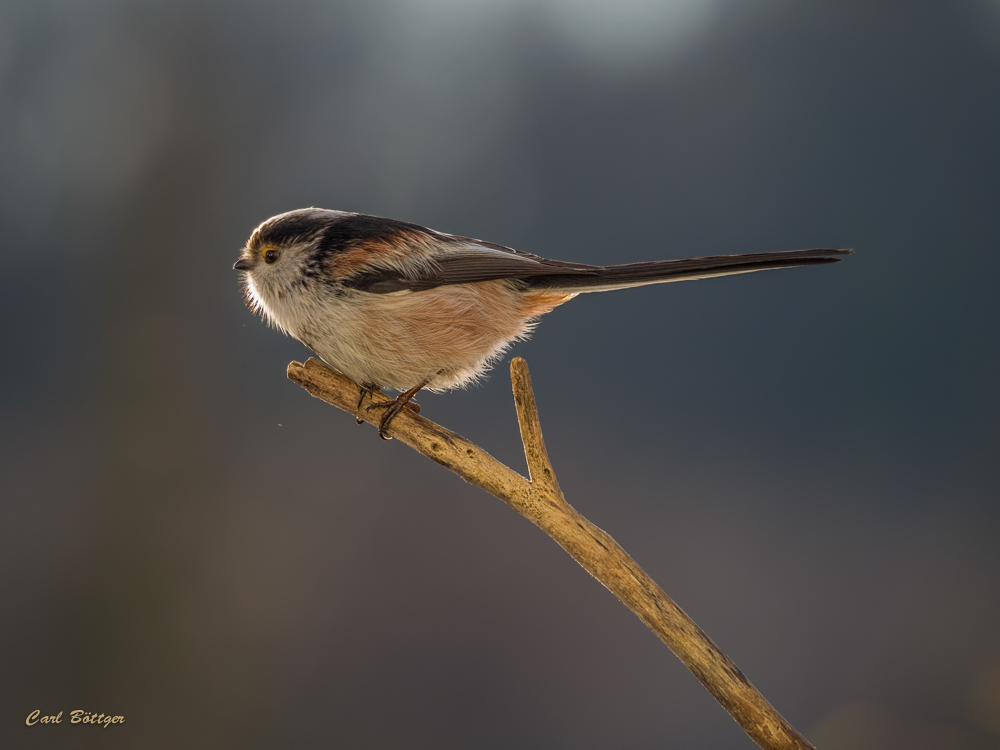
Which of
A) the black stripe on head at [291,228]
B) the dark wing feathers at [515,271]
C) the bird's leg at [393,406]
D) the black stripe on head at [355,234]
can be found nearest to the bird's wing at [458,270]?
the dark wing feathers at [515,271]

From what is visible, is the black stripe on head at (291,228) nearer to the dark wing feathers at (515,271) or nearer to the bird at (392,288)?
the bird at (392,288)

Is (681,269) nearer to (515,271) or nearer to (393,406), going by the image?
(515,271)

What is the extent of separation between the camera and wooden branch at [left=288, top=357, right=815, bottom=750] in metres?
1.99

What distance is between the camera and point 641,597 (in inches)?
83.4

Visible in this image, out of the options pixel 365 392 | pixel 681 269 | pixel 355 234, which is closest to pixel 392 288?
pixel 355 234

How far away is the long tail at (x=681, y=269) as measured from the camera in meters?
2.09

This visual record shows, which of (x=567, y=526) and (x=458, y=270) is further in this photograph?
(x=458, y=270)

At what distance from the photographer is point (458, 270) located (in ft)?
8.22

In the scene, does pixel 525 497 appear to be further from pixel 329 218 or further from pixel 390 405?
pixel 329 218

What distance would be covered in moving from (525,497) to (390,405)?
55 centimetres

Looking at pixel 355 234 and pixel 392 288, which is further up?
pixel 355 234

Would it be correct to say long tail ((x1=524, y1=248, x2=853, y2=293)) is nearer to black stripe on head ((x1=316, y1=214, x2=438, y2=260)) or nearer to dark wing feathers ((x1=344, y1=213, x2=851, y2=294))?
dark wing feathers ((x1=344, y1=213, x2=851, y2=294))

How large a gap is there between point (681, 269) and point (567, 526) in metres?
0.86

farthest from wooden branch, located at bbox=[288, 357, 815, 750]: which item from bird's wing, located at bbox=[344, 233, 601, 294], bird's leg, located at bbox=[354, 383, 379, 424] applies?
bird's wing, located at bbox=[344, 233, 601, 294]
